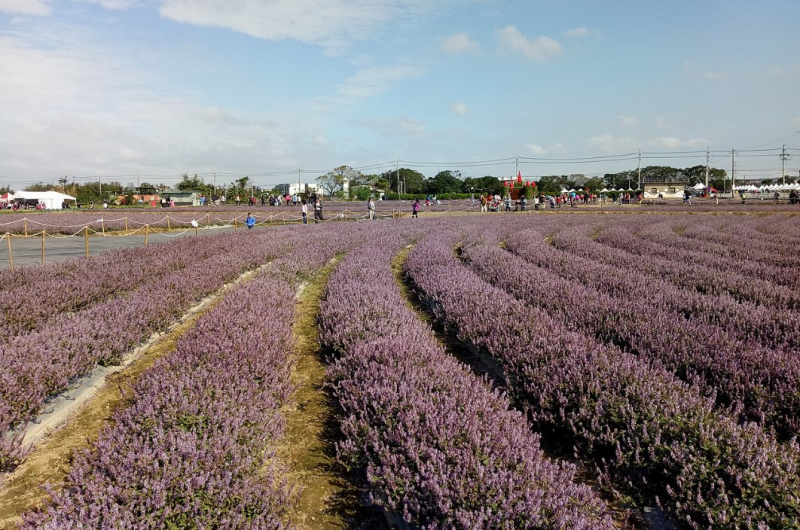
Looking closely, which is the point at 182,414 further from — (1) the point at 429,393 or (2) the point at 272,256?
(2) the point at 272,256

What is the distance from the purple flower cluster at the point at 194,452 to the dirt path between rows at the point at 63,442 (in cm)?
19

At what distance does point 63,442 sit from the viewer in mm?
3357

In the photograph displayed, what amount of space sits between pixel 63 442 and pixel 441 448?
2.64 m

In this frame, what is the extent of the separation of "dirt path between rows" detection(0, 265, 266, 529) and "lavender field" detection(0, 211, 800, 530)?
6cm

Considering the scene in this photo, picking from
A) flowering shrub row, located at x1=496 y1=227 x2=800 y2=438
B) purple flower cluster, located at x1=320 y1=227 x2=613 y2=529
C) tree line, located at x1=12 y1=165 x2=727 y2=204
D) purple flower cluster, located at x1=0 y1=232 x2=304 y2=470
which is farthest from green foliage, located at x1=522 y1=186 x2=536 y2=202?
purple flower cluster, located at x1=320 y1=227 x2=613 y2=529

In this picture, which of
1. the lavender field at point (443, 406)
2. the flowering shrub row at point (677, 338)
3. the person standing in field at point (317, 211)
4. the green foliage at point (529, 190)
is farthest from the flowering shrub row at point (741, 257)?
the green foliage at point (529, 190)

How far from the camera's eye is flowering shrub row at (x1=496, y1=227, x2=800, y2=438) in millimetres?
3322

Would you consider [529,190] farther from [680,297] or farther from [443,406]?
[443,406]

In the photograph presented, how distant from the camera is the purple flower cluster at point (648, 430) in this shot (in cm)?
229

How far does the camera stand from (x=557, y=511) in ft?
6.76

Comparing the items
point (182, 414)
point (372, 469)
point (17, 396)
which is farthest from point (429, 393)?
point (17, 396)

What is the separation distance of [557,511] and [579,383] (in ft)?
4.39

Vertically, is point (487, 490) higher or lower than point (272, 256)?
lower

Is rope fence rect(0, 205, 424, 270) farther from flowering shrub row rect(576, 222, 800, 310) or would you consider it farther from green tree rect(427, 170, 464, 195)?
green tree rect(427, 170, 464, 195)
